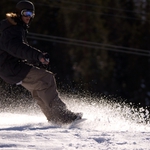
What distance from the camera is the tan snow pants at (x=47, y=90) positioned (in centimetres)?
561

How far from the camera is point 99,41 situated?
19.0 metres

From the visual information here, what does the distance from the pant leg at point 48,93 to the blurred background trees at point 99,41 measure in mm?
12291

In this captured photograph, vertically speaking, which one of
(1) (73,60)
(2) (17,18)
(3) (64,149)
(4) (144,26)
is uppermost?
(4) (144,26)

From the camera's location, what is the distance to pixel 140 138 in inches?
177

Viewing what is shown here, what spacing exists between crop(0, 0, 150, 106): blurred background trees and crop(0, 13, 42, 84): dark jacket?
12484mm

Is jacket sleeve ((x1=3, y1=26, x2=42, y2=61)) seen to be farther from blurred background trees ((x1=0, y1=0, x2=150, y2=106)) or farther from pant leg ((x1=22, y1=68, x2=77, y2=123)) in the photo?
blurred background trees ((x1=0, y1=0, x2=150, y2=106))

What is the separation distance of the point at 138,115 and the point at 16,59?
6.65ft

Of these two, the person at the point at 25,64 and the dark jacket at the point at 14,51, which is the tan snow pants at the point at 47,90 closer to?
the person at the point at 25,64

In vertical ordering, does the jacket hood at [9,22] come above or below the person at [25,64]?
above

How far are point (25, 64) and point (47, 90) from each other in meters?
0.40

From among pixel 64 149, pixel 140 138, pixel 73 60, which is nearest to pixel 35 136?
pixel 64 149

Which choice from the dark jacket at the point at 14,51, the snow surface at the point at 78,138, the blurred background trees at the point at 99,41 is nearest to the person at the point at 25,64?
the dark jacket at the point at 14,51

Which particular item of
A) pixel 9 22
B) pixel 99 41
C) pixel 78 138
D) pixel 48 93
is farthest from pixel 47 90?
pixel 99 41

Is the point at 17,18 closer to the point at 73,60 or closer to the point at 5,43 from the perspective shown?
the point at 5,43
